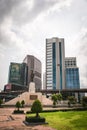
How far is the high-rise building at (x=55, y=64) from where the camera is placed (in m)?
172

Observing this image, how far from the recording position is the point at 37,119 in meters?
22.5

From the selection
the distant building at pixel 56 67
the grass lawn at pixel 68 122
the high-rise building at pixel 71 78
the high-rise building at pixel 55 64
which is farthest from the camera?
the high-rise building at pixel 71 78

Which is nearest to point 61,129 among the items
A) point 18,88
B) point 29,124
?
point 29,124

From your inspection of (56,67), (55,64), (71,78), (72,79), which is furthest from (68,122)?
(72,79)

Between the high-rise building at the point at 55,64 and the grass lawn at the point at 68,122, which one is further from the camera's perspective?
the high-rise building at the point at 55,64

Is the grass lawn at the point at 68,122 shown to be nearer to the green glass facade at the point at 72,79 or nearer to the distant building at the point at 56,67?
the distant building at the point at 56,67

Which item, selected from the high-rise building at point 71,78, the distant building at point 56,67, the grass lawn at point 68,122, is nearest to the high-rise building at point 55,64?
the distant building at point 56,67

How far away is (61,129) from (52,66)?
157749 mm

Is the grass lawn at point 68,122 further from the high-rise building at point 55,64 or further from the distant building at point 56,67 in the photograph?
the high-rise building at point 55,64

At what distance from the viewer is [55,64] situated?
176 meters

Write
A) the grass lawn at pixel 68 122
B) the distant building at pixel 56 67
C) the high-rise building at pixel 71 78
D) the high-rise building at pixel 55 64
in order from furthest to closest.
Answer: the high-rise building at pixel 71 78 < the distant building at pixel 56 67 < the high-rise building at pixel 55 64 < the grass lawn at pixel 68 122

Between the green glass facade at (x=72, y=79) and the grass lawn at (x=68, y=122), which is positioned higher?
the green glass facade at (x=72, y=79)

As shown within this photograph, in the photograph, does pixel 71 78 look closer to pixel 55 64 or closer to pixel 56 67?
pixel 56 67

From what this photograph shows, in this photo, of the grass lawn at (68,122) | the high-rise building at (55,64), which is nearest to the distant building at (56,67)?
the high-rise building at (55,64)
